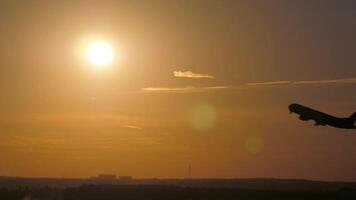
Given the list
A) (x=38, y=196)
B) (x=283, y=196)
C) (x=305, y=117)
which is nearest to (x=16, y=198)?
(x=38, y=196)

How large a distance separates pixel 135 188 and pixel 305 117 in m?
51.6

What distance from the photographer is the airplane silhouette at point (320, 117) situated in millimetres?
95875

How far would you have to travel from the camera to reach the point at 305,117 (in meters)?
95.8

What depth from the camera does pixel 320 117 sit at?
96.3m

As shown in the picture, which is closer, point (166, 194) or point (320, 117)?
point (320, 117)

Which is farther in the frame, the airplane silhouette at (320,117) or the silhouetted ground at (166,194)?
the silhouetted ground at (166,194)

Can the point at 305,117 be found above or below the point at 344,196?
above

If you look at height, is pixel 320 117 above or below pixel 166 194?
above

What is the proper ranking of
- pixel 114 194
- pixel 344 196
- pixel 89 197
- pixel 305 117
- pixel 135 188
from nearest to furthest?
1. pixel 305 117
2. pixel 344 196
3. pixel 89 197
4. pixel 114 194
5. pixel 135 188

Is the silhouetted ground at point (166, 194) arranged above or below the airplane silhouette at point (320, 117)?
below

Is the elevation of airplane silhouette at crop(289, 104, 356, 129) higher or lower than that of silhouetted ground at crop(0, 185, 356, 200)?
higher

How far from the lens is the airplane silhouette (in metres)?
95.9

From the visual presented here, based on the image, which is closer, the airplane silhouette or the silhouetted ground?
the airplane silhouette

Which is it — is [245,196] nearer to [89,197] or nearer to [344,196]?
[344,196]
